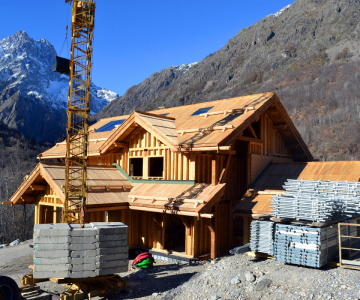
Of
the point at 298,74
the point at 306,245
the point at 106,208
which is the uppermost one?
the point at 298,74

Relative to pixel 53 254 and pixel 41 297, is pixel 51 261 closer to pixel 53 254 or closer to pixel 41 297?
pixel 53 254

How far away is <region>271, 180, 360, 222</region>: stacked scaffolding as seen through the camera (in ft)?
41.3

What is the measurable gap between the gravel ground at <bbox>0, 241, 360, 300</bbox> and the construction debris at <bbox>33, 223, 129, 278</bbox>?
5.01ft

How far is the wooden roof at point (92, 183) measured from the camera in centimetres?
1747

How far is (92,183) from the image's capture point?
18312 mm

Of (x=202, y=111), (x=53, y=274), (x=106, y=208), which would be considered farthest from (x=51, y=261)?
(x=202, y=111)

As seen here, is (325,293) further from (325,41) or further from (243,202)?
(325,41)

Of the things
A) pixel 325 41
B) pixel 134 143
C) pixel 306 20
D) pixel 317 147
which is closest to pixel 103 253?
pixel 134 143

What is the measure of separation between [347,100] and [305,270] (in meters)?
77.3

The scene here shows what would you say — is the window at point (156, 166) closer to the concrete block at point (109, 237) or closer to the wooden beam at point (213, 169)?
the wooden beam at point (213, 169)

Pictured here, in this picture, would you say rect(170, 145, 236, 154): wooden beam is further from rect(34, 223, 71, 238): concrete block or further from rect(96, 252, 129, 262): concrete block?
rect(34, 223, 71, 238): concrete block

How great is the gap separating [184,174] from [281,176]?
5583mm

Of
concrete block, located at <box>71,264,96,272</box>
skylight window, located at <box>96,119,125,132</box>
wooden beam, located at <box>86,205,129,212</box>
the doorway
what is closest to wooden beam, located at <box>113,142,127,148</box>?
wooden beam, located at <box>86,205,129,212</box>

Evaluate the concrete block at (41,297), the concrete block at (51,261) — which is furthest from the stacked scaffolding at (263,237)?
the concrete block at (41,297)
